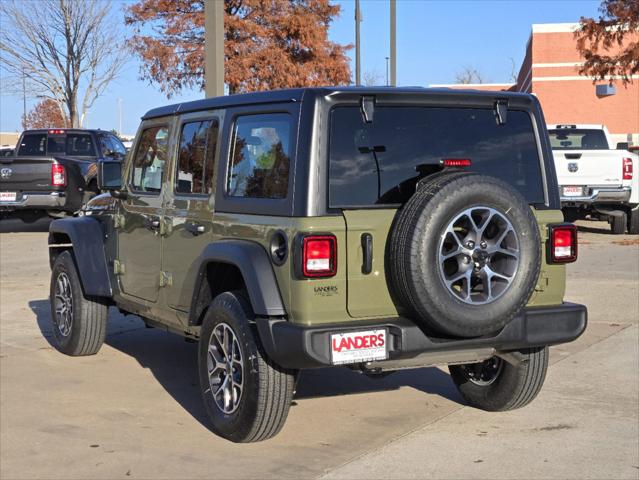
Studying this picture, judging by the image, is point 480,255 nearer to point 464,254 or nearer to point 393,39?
point 464,254

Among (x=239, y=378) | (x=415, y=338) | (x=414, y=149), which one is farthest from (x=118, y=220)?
(x=415, y=338)

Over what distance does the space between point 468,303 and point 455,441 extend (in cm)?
99

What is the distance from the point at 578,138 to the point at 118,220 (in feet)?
41.8

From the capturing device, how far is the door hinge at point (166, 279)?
6.20m

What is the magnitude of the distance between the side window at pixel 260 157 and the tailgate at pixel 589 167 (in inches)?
460

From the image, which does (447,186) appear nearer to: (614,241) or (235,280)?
(235,280)

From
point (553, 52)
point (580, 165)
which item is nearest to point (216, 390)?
point (580, 165)

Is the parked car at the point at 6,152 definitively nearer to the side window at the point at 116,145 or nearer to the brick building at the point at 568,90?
the side window at the point at 116,145

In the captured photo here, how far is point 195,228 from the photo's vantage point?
5816 millimetres

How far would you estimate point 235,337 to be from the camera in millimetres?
5289

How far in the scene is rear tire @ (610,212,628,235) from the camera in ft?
57.9

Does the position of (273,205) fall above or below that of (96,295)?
above

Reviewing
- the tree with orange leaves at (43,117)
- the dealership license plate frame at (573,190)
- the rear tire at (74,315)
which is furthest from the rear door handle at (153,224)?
the tree with orange leaves at (43,117)

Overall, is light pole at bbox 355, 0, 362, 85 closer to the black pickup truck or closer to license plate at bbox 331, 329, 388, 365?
the black pickup truck
